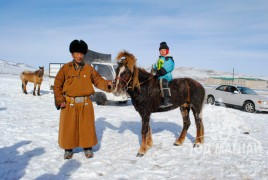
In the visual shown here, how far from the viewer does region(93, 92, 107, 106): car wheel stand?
44.6 feet

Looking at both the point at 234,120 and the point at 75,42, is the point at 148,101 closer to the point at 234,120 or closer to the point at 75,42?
the point at 75,42

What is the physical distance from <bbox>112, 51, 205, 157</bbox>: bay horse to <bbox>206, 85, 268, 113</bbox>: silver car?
34.1 feet

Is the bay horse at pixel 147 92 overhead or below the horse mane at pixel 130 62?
below

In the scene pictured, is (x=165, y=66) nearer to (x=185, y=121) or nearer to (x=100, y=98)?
(x=185, y=121)

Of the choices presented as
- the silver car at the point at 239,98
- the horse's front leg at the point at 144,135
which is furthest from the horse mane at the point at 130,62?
the silver car at the point at 239,98

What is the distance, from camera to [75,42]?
5.11m

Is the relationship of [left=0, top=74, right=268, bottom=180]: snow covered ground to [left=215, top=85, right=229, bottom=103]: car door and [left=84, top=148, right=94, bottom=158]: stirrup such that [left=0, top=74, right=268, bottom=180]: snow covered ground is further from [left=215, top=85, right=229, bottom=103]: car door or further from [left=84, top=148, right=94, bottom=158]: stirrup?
[left=215, top=85, right=229, bottom=103]: car door

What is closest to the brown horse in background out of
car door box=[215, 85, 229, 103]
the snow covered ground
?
the snow covered ground

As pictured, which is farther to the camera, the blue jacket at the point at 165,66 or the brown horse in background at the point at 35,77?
the brown horse in background at the point at 35,77

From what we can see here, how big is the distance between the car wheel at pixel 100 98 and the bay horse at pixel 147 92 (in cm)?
735

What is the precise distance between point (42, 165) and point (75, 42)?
2.55 meters

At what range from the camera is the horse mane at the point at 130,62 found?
527 centimetres

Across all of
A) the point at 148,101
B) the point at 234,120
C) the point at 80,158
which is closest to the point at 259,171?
the point at 148,101

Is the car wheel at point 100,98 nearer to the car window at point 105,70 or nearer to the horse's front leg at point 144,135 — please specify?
the car window at point 105,70
